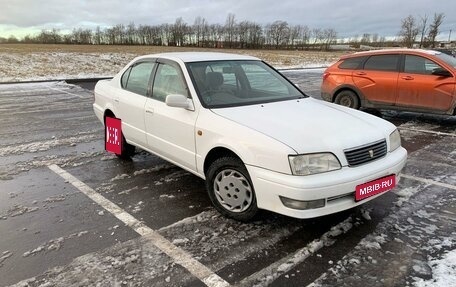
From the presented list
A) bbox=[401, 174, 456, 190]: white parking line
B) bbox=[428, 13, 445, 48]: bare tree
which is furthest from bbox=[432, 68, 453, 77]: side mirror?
bbox=[428, 13, 445, 48]: bare tree

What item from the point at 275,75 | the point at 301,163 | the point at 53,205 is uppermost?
the point at 275,75

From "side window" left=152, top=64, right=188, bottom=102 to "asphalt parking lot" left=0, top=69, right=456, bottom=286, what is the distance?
1.14m

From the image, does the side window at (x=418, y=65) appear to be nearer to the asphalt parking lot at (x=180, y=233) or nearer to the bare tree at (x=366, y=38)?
the asphalt parking lot at (x=180, y=233)

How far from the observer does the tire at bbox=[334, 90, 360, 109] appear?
9484 millimetres

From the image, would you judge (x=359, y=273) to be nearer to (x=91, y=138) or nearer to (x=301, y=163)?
(x=301, y=163)

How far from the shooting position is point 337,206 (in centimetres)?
338

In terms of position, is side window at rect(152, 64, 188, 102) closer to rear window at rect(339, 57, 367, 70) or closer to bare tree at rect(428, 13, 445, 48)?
rear window at rect(339, 57, 367, 70)

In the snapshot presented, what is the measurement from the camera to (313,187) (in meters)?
3.21

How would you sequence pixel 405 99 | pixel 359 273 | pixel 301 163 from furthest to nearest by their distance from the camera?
pixel 405 99 < pixel 301 163 < pixel 359 273

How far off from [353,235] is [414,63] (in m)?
6.32

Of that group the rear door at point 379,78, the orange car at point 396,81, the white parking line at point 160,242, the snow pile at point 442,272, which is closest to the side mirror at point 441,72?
the orange car at point 396,81

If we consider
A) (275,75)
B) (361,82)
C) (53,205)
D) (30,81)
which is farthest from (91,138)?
(30,81)

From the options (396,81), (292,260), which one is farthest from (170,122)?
(396,81)

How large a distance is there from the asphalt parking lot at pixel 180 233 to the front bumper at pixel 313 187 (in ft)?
1.12
